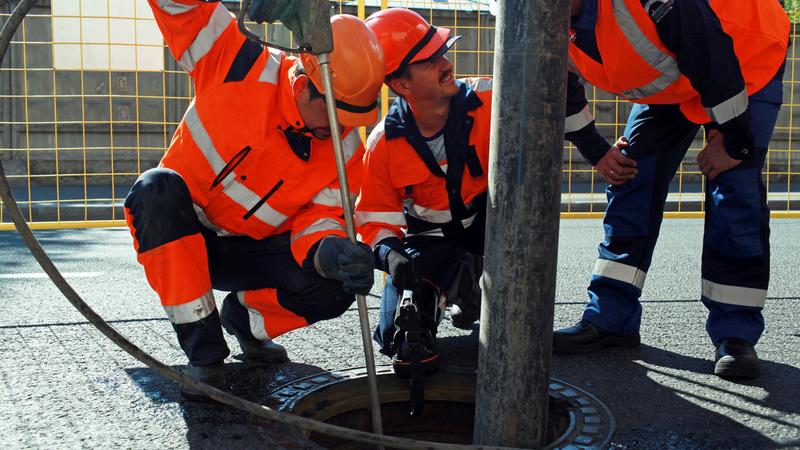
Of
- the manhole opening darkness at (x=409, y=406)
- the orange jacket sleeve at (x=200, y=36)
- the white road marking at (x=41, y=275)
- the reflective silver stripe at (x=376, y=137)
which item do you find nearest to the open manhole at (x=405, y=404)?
the manhole opening darkness at (x=409, y=406)

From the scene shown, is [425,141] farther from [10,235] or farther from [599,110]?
[599,110]

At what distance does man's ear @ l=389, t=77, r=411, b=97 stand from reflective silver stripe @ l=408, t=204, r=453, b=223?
424 mm

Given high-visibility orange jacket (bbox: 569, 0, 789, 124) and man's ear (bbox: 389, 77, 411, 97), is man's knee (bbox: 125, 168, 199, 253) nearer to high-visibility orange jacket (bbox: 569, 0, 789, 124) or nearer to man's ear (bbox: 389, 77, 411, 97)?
man's ear (bbox: 389, 77, 411, 97)

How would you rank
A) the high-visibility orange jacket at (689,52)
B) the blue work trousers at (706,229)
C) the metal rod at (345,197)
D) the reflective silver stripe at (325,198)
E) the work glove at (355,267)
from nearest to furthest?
the metal rod at (345,197) < the work glove at (355,267) < the high-visibility orange jacket at (689,52) < the reflective silver stripe at (325,198) < the blue work trousers at (706,229)

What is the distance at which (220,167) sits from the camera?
9.14ft

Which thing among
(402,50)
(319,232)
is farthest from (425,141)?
(319,232)

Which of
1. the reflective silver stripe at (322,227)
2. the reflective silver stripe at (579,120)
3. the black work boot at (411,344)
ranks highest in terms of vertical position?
the reflective silver stripe at (579,120)

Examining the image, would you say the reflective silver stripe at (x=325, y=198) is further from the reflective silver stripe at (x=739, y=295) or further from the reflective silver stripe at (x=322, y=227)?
the reflective silver stripe at (x=739, y=295)

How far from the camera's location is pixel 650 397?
8.72ft

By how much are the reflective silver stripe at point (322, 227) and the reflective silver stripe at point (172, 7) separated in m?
0.76

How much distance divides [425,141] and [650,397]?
1130 millimetres

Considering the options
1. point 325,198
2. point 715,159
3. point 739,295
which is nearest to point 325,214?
point 325,198

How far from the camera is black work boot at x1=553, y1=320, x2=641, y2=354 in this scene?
10.3ft

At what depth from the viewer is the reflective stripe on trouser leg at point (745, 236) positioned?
298cm
